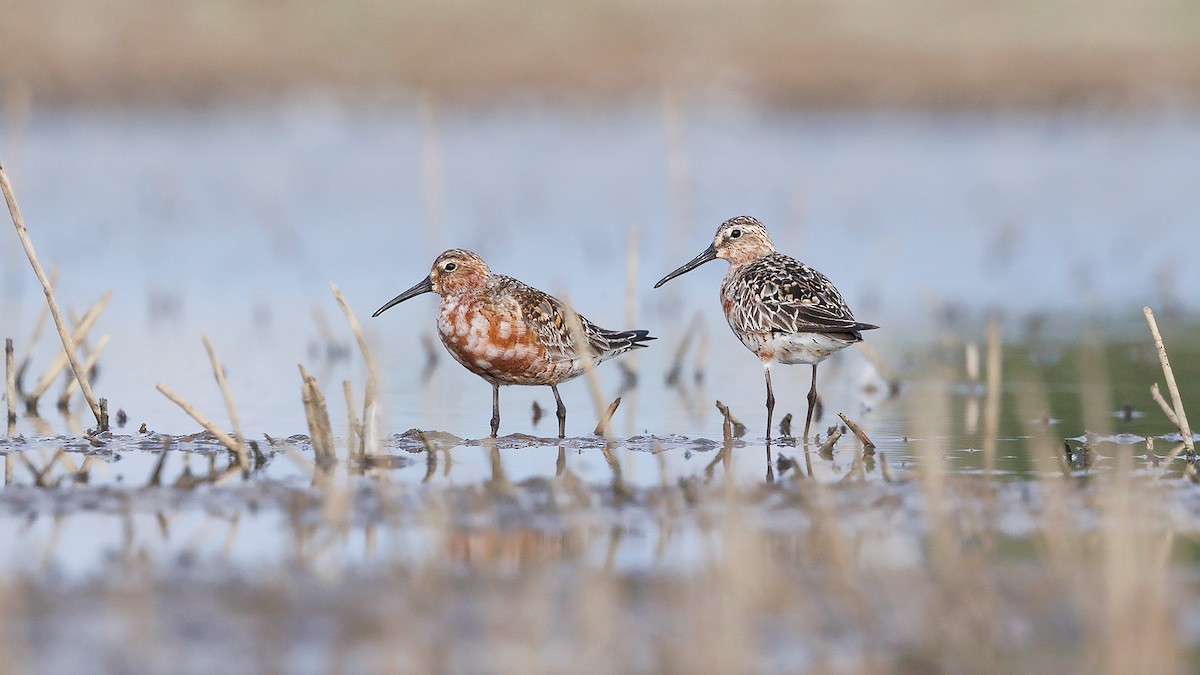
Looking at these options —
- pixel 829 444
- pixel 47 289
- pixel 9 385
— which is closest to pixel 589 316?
pixel 829 444

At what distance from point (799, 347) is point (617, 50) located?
2997 cm

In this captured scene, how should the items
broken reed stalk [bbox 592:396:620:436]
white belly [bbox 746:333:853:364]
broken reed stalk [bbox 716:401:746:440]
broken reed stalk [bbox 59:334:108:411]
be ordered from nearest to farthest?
broken reed stalk [bbox 592:396:620:436]
broken reed stalk [bbox 716:401:746:440]
white belly [bbox 746:333:853:364]
broken reed stalk [bbox 59:334:108:411]

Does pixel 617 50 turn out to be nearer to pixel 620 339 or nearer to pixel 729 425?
pixel 620 339

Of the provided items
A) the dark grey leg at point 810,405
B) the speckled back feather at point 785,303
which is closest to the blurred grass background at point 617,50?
the speckled back feather at point 785,303

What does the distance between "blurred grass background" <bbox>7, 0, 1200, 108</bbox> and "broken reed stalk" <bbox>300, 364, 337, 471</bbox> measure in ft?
84.6

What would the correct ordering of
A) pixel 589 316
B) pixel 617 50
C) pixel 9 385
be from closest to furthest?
1. pixel 9 385
2. pixel 589 316
3. pixel 617 50

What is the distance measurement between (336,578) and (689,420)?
473cm

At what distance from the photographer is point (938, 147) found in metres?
30.2

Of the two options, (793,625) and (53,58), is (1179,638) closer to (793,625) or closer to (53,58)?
(793,625)

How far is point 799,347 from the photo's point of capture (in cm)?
1021

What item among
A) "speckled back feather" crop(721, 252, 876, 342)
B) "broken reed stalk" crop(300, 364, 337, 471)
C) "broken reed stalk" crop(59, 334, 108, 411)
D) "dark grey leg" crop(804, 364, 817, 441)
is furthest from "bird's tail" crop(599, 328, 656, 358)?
"broken reed stalk" crop(59, 334, 108, 411)

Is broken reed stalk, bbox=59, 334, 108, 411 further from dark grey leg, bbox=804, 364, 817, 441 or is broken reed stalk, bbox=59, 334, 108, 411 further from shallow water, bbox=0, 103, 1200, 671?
dark grey leg, bbox=804, 364, 817, 441

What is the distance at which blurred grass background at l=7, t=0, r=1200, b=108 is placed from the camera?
35.3 metres

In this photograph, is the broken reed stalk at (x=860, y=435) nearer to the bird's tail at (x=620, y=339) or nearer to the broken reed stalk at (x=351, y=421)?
the bird's tail at (x=620, y=339)
